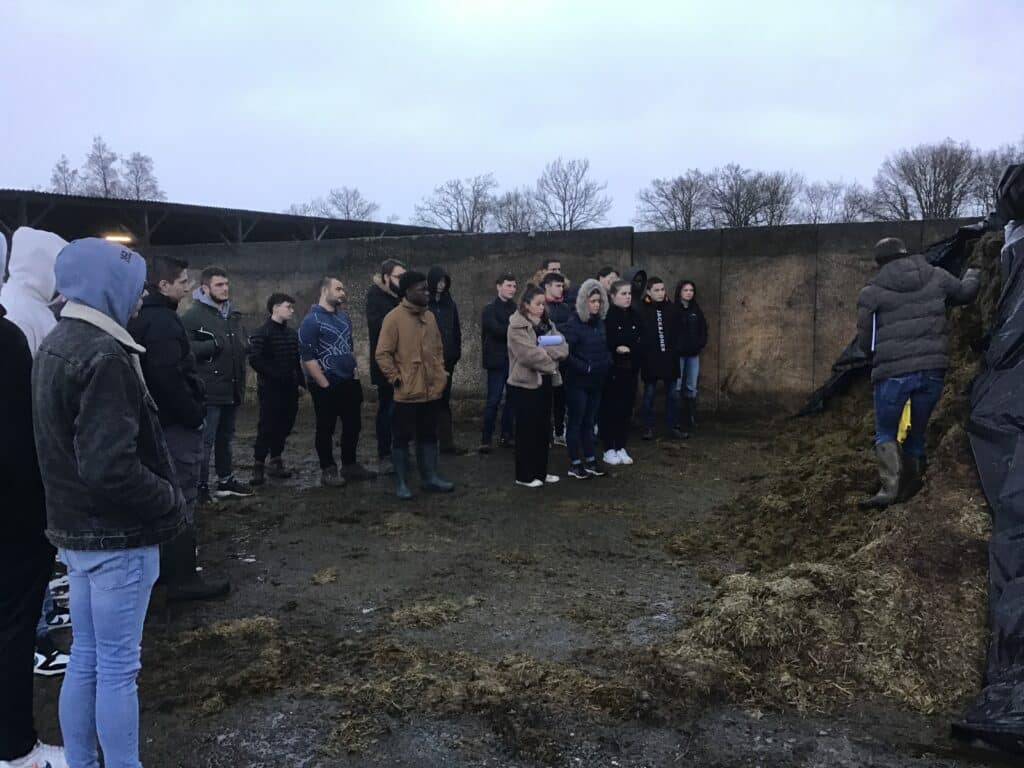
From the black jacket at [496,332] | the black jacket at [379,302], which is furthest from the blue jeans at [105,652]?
the black jacket at [496,332]

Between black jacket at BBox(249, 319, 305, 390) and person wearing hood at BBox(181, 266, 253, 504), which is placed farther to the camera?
black jacket at BBox(249, 319, 305, 390)

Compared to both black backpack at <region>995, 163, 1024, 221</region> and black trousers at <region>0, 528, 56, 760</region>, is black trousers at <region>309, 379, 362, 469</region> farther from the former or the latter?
black backpack at <region>995, 163, 1024, 221</region>

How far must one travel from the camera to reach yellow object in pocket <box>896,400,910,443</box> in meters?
5.59

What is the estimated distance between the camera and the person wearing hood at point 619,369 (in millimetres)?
8062

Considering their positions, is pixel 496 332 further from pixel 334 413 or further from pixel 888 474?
pixel 888 474

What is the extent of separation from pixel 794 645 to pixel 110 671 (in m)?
2.88

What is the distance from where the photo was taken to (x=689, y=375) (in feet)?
31.8

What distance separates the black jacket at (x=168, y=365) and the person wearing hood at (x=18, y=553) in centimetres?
142

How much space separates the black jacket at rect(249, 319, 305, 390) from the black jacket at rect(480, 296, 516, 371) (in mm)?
2060

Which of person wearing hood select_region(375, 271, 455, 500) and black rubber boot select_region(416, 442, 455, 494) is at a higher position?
person wearing hood select_region(375, 271, 455, 500)

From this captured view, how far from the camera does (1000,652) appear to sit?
347 centimetres

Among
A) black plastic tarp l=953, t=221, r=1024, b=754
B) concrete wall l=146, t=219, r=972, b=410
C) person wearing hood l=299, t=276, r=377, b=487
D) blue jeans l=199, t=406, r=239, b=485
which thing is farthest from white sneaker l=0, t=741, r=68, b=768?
concrete wall l=146, t=219, r=972, b=410

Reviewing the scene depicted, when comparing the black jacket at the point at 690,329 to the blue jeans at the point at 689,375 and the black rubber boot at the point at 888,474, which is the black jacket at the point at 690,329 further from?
the black rubber boot at the point at 888,474

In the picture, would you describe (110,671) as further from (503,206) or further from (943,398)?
(503,206)
